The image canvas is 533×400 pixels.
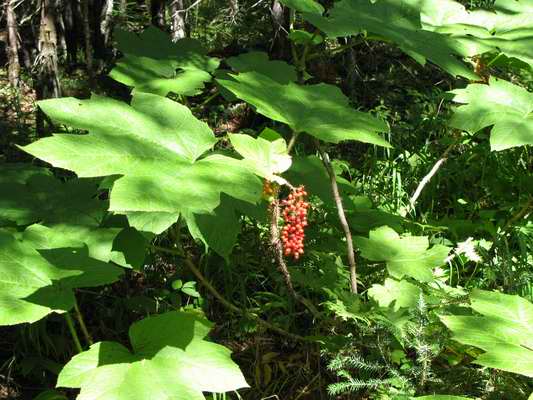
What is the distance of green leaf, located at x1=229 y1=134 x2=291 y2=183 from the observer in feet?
5.37

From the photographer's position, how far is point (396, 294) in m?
2.30

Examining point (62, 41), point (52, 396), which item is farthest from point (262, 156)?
point (62, 41)

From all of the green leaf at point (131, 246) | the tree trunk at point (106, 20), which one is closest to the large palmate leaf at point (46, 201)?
the green leaf at point (131, 246)

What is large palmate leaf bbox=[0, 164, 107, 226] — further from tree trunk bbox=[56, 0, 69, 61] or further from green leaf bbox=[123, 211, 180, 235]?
tree trunk bbox=[56, 0, 69, 61]

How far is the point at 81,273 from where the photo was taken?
1.80m

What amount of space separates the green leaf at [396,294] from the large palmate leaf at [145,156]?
0.98 metres

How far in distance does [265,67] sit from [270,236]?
80 centimetres

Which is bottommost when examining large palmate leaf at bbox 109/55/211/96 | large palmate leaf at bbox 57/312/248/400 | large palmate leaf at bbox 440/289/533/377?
large palmate leaf at bbox 57/312/248/400

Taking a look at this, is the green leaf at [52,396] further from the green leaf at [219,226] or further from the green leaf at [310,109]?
the green leaf at [310,109]

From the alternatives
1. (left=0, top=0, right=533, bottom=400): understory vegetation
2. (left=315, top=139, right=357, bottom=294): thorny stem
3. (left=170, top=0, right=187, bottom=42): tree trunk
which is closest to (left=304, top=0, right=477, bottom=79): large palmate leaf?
(left=0, top=0, right=533, bottom=400): understory vegetation

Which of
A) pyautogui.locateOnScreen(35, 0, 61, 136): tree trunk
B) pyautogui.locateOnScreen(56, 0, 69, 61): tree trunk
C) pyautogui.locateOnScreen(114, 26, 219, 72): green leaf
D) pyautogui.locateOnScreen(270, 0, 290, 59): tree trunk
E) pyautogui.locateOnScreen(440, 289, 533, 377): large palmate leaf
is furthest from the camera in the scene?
pyautogui.locateOnScreen(56, 0, 69, 61): tree trunk

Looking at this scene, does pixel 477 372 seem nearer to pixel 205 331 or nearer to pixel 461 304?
pixel 461 304

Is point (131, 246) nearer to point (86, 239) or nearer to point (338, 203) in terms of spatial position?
point (86, 239)

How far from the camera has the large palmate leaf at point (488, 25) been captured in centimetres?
230
